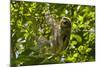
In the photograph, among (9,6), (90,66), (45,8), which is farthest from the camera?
(90,66)

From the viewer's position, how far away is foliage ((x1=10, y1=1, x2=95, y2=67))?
71.5 inches

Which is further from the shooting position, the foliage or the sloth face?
the sloth face

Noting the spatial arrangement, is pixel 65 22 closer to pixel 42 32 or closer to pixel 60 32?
pixel 60 32

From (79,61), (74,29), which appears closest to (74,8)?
(74,29)

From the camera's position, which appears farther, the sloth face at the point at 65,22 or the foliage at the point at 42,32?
the sloth face at the point at 65,22

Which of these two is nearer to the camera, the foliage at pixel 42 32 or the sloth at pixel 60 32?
the foliage at pixel 42 32

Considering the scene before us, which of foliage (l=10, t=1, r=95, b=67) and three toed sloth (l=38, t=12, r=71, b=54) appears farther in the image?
three toed sloth (l=38, t=12, r=71, b=54)

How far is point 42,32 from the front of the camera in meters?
1.90

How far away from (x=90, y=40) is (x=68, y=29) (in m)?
0.28

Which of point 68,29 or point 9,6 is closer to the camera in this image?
point 9,6

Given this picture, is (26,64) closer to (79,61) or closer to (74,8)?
(79,61)

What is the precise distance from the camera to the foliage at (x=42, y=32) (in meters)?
1.82

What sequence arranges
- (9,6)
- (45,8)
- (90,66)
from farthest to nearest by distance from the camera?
(90,66)
(45,8)
(9,6)

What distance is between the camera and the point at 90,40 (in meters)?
2.08
